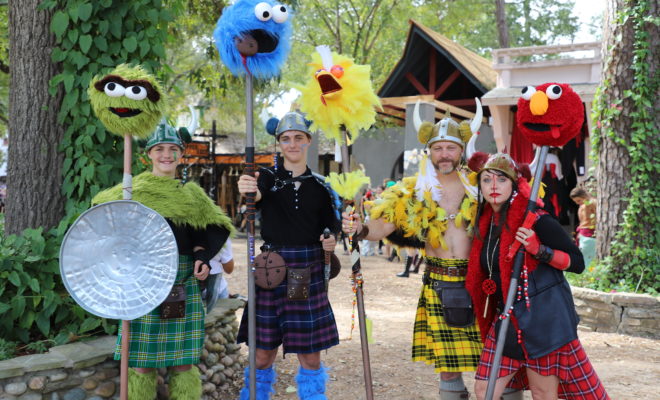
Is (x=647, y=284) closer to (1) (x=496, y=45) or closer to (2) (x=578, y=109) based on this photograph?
(2) (x=578, y=109)

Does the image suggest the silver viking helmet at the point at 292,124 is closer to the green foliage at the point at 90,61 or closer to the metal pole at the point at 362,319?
the metal pole at the point at 362,319

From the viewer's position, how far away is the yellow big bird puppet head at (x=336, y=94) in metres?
3.08

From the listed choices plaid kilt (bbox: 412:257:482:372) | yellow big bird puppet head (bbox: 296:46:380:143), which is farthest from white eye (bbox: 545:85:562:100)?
plaid kilt (bbox: 412:257:482:372)

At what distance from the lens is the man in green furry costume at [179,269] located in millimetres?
3094

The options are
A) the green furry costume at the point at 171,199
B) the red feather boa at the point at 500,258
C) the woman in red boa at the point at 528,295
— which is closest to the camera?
the woman in red boa at the point at 528,295

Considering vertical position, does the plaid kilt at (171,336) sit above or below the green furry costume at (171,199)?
below

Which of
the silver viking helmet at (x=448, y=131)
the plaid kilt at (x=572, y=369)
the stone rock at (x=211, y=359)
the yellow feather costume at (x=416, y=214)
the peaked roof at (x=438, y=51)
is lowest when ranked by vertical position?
the stone rock at (x=211, y=359)

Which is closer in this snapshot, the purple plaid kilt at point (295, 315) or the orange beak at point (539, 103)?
the orange beak at point (539, 103)

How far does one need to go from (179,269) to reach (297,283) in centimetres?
67

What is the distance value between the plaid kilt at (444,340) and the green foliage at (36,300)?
193cm

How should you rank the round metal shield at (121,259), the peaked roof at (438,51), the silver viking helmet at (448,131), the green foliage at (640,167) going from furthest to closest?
the peaked roof at (438,51) → the green foliage at (640,167) → the silver viking helmet at (448,131) → the round metal shield at (121,259)

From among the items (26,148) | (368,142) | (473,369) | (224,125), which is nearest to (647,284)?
(473,369)

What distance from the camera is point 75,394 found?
10.4 ft

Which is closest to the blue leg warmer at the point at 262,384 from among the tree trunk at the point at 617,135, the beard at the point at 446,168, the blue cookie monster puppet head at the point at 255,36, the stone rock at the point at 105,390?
the stone rock at the point at 105,390
